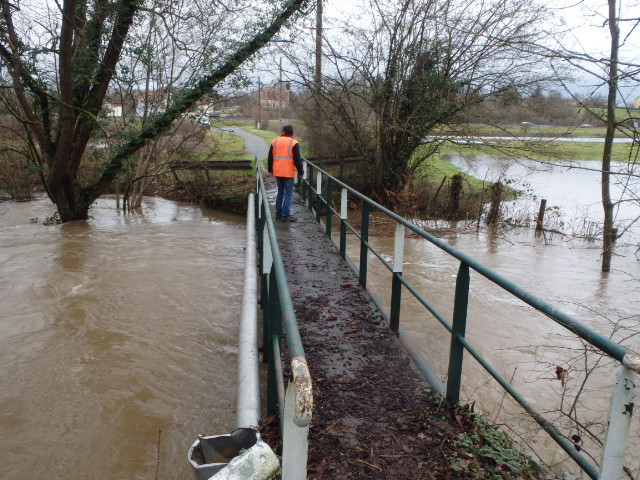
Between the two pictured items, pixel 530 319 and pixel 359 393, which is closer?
pixel 359 393

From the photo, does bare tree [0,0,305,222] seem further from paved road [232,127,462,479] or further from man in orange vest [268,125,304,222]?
paved road [232,127,462,479]

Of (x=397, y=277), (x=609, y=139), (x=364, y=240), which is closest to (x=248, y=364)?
(x=397, y=277)

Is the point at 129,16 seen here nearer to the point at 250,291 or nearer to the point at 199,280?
the point at 199,280

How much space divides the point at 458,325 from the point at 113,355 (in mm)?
4593

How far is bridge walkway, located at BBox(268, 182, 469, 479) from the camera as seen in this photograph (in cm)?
309

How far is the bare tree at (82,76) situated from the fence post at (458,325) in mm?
9559

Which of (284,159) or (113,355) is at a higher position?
(284,159)

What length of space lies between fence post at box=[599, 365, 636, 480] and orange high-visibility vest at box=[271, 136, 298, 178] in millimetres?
8725

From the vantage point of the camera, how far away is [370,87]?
1562cm

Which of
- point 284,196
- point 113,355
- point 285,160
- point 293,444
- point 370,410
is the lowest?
point 113,355

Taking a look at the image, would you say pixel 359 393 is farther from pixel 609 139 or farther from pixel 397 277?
pixel 609 139

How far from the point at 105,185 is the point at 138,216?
79.1 inches

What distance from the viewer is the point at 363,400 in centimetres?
382

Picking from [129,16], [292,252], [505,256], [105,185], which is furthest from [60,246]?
[505,256]
